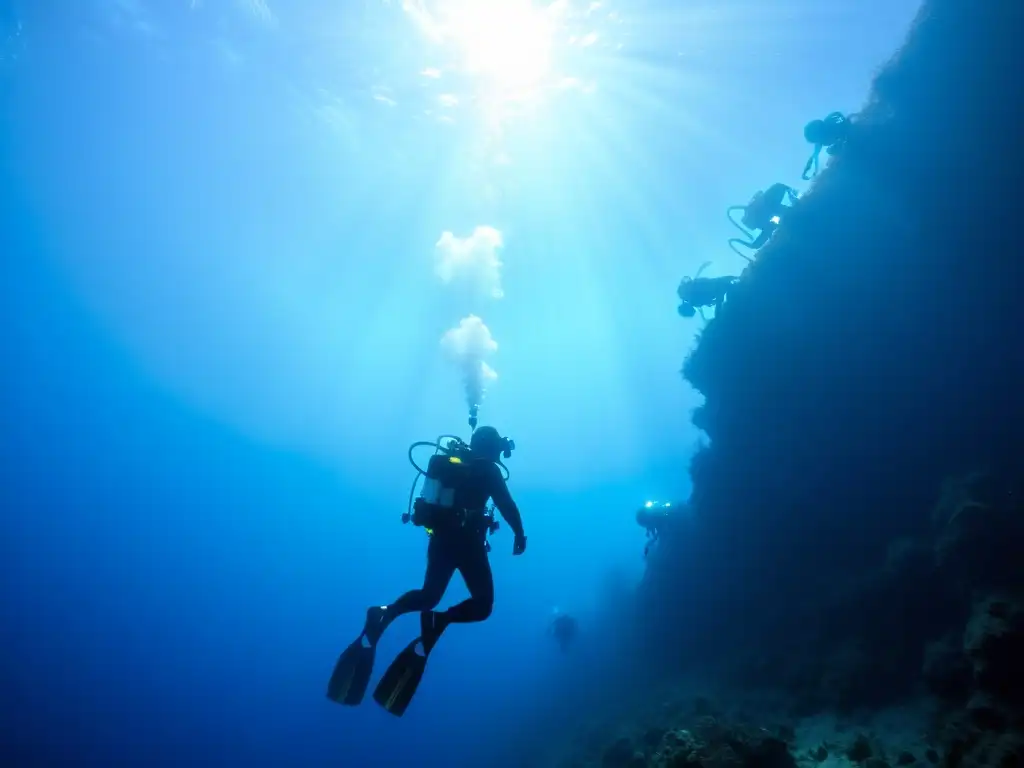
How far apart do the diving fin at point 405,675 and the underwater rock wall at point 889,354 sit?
8.27 meters

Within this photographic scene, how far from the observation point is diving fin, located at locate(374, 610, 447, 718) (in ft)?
17.9

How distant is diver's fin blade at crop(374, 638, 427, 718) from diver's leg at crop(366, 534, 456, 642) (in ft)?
2.14

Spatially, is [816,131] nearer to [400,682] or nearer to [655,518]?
[655,518]

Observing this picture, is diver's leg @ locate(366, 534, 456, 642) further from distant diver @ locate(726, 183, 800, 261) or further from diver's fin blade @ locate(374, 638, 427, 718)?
distant diver @ locate(726, 183, 800, 261)

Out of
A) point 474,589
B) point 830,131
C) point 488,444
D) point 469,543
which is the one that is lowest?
point 474,589

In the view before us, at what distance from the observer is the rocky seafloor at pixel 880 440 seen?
319 inches

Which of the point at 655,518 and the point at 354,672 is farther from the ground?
the point at 655,518

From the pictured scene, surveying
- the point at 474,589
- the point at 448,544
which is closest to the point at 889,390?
the point at 474,589

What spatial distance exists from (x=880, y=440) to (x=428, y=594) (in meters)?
12.2

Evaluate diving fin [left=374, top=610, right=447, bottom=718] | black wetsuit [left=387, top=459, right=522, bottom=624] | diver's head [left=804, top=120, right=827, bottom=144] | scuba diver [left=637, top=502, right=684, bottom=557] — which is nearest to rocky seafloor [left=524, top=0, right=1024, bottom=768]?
diver's head [left=804, top=120, right=827, bottom=144]

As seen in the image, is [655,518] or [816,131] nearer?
[816,131]

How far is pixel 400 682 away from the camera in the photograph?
5602 mm

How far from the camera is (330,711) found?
2630 inches

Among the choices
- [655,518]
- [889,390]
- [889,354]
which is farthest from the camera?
[655,518]
